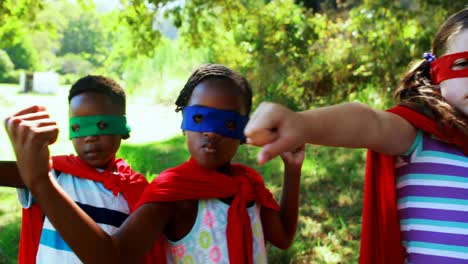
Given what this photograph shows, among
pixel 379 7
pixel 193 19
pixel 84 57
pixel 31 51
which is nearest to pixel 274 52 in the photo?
pixel 379 7

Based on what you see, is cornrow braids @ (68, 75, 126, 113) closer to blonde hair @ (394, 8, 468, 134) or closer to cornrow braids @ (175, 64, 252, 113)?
cornrow braids @ (175, 64, 252, 113)

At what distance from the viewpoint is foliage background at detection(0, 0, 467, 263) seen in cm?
411

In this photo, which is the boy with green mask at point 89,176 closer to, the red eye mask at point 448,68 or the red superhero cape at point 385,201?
the red superhero cape at point 385,201

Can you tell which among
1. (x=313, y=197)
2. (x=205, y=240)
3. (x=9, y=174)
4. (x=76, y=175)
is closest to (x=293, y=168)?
(x=205, y=240)

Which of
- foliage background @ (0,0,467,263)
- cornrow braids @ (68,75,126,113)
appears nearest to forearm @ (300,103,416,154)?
cornrow braids @ (68,75,126,113)

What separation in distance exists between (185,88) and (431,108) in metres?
0.87

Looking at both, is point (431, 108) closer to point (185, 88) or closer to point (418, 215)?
point (418, 215)

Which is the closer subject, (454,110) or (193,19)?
(454,110)

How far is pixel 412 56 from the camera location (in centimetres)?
645

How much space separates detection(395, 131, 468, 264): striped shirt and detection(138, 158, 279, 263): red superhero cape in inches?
21.5

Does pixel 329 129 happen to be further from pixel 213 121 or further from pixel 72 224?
pixel 72 224

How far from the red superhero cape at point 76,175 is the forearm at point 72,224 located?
52cm

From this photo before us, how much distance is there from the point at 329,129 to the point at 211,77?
0.65 meters

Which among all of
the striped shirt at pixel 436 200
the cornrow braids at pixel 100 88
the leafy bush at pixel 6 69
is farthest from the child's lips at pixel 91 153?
the leafy bush at pixel 6 69
